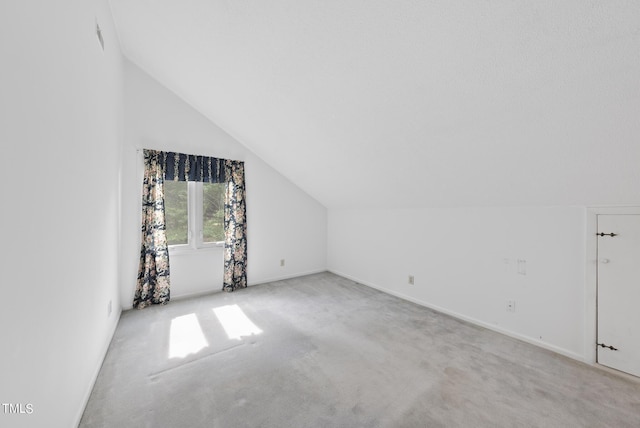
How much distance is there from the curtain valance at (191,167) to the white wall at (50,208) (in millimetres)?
1175

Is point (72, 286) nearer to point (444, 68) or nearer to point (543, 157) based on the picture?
point (444, 68)

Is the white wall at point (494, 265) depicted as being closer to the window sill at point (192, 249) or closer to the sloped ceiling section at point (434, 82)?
the sloped ceiling section at point (434, 82)

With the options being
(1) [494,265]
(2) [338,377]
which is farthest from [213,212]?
(1) [494,265]

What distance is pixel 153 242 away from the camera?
3025mm

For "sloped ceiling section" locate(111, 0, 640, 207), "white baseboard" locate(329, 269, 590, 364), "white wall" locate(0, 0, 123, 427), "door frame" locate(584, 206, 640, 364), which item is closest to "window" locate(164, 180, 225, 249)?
"sloped ceiling section" locate(111, 0, 640, 207)

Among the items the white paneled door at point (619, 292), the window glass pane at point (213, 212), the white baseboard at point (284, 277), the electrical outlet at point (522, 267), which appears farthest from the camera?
the white baseboard at point (284, 277)

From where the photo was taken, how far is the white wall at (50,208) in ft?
2.68

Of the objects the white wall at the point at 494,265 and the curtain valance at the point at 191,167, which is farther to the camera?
the curtain valance at the point at 191,167

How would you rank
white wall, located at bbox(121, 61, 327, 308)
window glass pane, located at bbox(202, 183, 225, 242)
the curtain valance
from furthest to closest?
1. window glass pane, located at bbox(202, 183, 225, 242)
2. the curtain valance
3. white wall, located at bbox(121, 61, 327, 308)

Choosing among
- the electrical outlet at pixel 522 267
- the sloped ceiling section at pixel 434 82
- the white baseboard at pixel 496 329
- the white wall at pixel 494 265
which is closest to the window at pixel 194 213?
the sloped ceiling section at pixel 434 82

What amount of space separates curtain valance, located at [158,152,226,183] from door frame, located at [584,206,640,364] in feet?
12.6

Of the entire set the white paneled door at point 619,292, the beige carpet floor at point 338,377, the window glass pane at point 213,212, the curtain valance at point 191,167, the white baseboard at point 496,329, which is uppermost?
the curtain valance at point 191,167

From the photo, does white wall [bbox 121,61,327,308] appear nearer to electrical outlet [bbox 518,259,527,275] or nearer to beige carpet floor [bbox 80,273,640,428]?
beige carpet floor [bbox 80,273,640,428]

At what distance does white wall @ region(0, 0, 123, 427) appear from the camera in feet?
2.68
